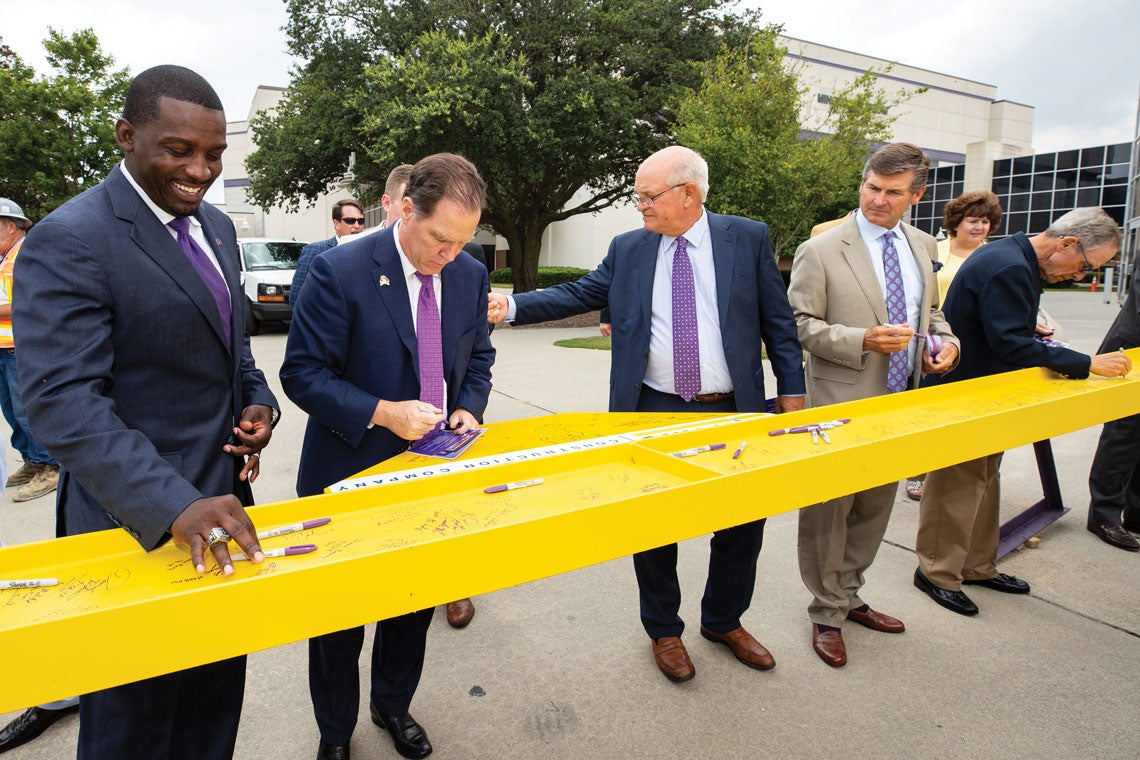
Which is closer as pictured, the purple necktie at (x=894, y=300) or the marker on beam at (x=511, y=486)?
the marker on beam at (x=511, y=486)

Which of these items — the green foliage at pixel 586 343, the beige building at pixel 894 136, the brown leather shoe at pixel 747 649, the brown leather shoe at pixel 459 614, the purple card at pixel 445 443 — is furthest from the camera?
the beige building at pixel 894 136

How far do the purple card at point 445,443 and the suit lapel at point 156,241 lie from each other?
0.77 m

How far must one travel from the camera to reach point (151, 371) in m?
1.58

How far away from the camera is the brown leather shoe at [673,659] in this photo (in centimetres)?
284

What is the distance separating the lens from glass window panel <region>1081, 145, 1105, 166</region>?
3300 cm

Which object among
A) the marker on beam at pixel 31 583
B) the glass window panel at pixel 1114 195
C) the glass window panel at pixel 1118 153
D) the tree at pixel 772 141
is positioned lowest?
the marker on beam at pixel 31 583

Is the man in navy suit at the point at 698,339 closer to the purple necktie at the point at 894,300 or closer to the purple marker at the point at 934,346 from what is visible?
the purple necktie at the point at 894,300

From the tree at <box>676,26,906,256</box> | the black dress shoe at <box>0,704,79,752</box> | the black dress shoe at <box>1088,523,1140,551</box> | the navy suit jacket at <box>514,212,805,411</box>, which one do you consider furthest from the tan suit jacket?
the tree at <box>676,26,906,256</box>

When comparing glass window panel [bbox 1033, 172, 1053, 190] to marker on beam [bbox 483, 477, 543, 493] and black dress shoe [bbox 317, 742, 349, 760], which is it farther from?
black dress shoe [bbox 317, 742, 349, 760]

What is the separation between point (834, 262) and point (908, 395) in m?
0.75

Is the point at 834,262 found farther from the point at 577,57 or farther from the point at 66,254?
the point at 577,57

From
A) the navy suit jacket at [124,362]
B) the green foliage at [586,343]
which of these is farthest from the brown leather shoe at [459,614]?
the green foliage at [586,343]

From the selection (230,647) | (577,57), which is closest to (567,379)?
(230,647)

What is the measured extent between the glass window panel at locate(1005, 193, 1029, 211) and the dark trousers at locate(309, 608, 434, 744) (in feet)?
140
